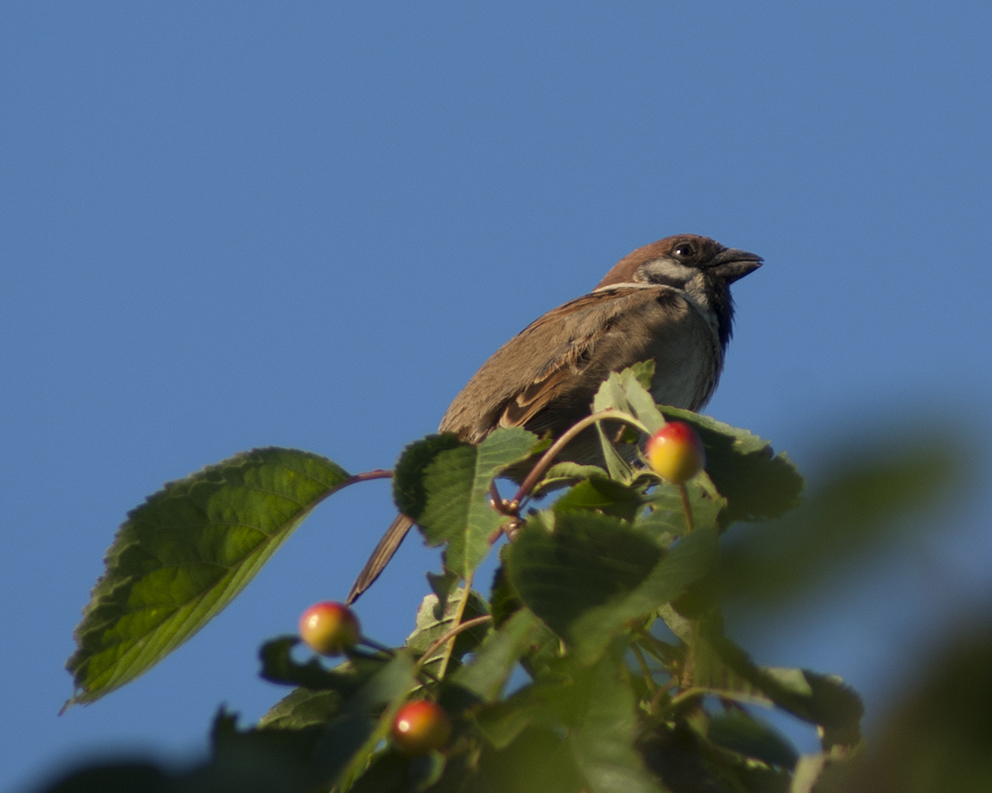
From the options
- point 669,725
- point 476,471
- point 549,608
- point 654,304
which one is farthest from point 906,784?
point 654,304

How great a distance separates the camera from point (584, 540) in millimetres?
1313

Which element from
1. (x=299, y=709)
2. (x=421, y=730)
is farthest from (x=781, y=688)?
(x=299, y=709)

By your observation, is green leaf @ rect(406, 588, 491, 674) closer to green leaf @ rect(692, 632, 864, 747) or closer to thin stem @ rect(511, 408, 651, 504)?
thin stem @ rect(511, 408, 651, 504)

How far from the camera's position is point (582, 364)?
13.6 feet

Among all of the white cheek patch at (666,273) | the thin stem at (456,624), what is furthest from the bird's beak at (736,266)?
the thin stem at (456,624)

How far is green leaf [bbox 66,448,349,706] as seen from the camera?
5.43 ft

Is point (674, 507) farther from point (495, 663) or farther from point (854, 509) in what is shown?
point (854, 509)

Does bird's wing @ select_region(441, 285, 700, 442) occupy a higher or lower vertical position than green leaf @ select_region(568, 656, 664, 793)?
higher

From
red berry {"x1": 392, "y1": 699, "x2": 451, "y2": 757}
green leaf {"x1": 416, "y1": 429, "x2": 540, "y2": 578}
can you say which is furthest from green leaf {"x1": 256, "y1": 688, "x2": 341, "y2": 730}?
red berry {"x1": 392, "y1": 699, "x2": 451, "y2": 757}

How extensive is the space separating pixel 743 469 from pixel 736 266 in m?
4.05

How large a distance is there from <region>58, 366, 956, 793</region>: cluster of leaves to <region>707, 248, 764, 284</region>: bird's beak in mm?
3888

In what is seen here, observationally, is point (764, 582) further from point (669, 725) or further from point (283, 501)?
point (283, 501)

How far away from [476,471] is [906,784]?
4.15 ft

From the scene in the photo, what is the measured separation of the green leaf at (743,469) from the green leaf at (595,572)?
0.19 meters
